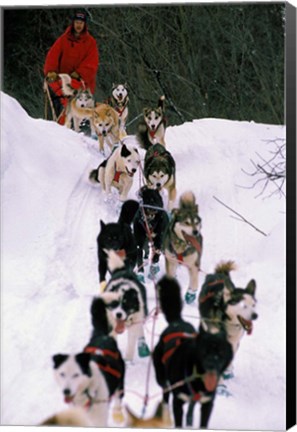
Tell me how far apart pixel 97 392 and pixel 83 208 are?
1769mm

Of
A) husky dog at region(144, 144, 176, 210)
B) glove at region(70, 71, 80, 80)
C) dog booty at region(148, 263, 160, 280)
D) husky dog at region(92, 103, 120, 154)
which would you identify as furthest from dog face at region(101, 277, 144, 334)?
glove at region(70, 71, 80, 80)

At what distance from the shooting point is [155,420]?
5.95 m

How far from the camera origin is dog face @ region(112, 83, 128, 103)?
7.27 metres

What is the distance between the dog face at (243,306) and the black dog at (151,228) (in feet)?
2.60

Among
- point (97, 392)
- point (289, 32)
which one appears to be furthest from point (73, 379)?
point (289, 32)

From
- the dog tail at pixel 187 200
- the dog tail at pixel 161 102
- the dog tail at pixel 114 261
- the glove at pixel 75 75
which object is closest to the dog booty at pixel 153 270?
the dog tail at pixel 114 261

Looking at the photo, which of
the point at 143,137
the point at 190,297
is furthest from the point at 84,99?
the point at 190,297

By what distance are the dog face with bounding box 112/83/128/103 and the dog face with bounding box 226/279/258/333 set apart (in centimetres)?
173

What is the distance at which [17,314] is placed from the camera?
646cm

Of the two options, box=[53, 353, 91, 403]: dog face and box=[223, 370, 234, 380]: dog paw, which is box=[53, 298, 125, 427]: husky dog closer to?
box=[53, 353, 91, 403]: dog face

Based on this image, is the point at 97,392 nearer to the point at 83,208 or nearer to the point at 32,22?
the point at 83,208

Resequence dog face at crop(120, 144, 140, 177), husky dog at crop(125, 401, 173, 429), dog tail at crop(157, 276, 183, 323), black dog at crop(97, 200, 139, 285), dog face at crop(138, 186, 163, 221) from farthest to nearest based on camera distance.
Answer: dog face at crop(120, 144, 140, 177), dog face at crop(138, 186, 163, 221), black dog at crop(97, 200, 139, 285), dog tail at crop(157, 276, 183, 323), husky dog at crop(125, 401, 173, 429)

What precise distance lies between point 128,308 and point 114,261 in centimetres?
44

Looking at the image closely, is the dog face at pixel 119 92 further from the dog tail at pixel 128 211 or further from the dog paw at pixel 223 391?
the dog paw at pixel 223 391
